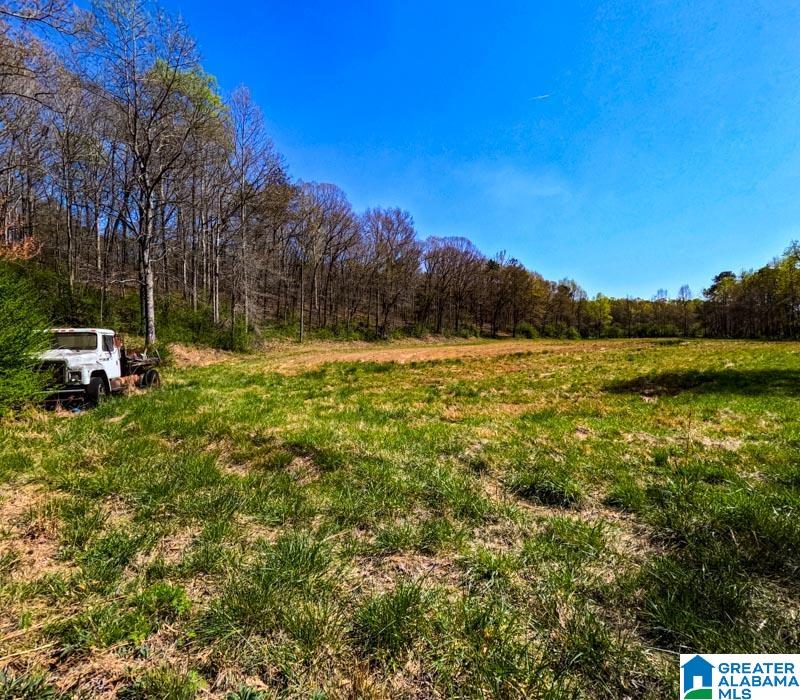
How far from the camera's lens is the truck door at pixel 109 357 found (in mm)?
9195

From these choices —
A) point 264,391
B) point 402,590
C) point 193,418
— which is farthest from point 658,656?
point 264,391

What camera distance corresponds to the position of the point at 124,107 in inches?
671

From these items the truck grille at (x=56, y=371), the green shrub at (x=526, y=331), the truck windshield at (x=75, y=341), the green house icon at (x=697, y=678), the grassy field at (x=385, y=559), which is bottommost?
the green house icon at (x=697, y=678)

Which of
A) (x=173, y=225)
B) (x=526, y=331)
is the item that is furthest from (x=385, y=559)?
(x=526, y=331)

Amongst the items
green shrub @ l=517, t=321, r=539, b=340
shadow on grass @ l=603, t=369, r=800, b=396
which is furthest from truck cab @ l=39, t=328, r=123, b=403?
green shrub @ l=517, t=321, r=539, b=340

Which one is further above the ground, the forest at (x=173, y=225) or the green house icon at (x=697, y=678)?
the forest at (x=173, y=225)

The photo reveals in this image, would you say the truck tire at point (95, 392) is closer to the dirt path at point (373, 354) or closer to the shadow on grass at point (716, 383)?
the dirt path at point (373, 354)

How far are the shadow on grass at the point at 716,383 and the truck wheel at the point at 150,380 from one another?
571 inches

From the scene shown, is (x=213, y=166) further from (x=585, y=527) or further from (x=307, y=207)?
(x=585, y=527)

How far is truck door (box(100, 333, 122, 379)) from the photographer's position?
920cm

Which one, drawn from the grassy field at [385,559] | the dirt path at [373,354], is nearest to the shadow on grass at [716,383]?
the grassy field at [385,559]

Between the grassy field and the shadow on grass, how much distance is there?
15.4 ft

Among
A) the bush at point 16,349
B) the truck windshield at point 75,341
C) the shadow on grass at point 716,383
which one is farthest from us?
the shadow on grass at point 716,383

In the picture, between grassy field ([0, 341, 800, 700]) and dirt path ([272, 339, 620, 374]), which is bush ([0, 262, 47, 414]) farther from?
dirt path ([272, 339, 620, 374])
